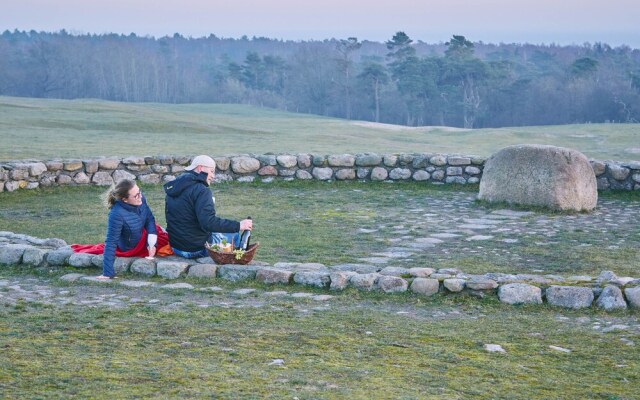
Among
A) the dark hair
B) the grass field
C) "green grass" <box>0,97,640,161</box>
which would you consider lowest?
"green grass" <box>0,97,640,161</box>

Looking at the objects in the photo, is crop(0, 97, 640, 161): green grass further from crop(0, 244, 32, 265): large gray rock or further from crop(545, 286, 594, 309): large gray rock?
crop(545, 286, 594, 309): large gray rock

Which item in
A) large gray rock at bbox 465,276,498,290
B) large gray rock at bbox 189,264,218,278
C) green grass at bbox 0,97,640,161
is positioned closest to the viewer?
large gray rock at bbox 465,276,498,290

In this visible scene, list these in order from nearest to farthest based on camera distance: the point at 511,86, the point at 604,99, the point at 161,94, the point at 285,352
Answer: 1. the point at 285,352
2. the point at 604,99
3. the point at 511,86
4. the point at 161,94

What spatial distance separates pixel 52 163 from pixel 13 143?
11.5 meters

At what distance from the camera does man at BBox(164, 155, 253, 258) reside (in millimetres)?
10141

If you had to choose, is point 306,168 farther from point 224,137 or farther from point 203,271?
point 224,137

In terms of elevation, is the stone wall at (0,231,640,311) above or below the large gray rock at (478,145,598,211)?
below

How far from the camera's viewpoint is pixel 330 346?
716 centimetres

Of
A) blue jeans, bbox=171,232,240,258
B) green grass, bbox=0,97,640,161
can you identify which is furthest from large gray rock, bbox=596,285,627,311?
green grass, bbox=0,97,640,161

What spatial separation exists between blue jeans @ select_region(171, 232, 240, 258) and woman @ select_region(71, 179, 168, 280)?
0.31 metres

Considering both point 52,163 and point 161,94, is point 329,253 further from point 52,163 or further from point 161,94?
point 161,94

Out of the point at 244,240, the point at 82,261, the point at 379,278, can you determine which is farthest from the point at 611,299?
the point at 82,261

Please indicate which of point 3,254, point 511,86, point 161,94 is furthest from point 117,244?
point 161,94

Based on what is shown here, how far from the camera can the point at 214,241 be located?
33.4ft
